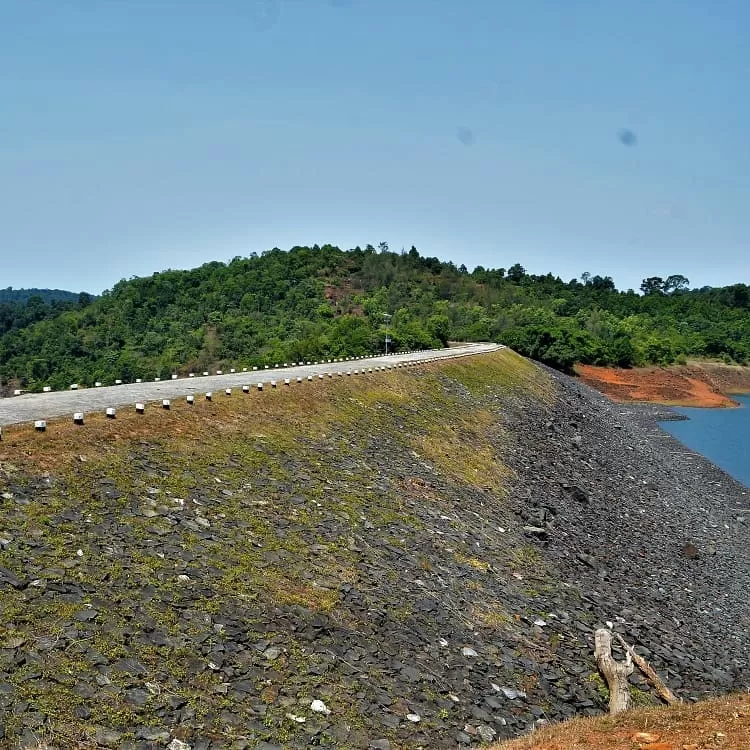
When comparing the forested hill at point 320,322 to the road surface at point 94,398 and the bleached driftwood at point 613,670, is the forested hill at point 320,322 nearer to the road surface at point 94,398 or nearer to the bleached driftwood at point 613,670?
the road surface at point 94,398

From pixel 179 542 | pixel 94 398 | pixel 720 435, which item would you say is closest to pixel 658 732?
pixel 179 542

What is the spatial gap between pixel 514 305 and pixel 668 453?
306 ft

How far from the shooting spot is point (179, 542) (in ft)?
57.3

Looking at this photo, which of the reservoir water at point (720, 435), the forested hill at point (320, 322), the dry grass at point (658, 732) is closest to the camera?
the dry grass at point (658, 732)

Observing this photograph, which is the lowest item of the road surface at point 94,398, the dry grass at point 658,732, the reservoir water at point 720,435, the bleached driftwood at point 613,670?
the reservoir water at point 720,435

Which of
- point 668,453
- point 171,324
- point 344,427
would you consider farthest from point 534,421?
point 171,324

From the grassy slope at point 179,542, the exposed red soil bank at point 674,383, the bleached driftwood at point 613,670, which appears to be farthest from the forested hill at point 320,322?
the bleached driftwood at point 613,670

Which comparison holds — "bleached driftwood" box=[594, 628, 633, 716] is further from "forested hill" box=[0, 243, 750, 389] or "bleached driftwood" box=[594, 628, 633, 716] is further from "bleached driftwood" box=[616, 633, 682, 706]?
"forested hill" box=[0, 243, 750, 389]

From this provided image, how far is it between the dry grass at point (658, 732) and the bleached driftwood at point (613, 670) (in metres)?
1.71

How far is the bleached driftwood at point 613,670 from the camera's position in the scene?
16766mm

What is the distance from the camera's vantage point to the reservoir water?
67.8m

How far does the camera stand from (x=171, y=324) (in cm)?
12056

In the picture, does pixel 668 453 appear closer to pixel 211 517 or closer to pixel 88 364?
pixel 211 517

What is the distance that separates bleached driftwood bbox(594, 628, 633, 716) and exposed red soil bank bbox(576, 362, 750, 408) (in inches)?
3831
